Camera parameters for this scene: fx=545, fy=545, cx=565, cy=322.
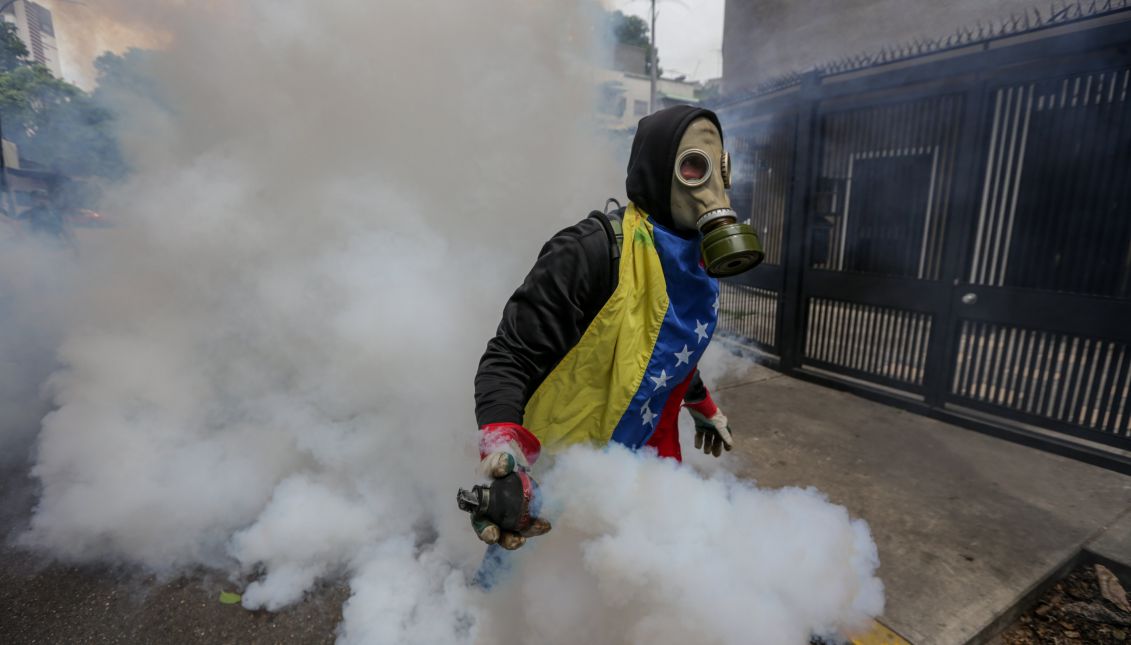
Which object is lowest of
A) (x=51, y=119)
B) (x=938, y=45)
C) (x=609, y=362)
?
(x=609, y=362)

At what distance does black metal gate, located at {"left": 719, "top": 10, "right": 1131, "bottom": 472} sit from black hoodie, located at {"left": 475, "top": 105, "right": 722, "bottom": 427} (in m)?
3.25

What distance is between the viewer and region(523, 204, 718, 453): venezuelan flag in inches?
57.0

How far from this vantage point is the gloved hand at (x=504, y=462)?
3.72 feet

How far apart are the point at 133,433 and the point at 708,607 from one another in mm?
3118

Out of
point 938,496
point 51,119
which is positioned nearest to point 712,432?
point 938,496

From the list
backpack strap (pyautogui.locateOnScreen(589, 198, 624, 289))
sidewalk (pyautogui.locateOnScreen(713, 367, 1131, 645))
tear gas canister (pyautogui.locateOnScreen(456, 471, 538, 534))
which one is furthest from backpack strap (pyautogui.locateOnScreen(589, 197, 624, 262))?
sidewalk (pyautogui.locateOnScreen(713, 367, 1131, 645))

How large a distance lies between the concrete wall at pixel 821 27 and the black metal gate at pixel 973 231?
2.22 meters

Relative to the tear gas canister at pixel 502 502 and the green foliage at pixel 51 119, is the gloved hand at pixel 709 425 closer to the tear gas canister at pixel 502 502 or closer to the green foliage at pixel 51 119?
the tear gas canister at pixel 502 502

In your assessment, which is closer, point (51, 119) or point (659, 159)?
point (659, 159)

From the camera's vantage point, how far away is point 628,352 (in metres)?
1.45

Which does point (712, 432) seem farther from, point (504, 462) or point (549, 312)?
point (504, 462)

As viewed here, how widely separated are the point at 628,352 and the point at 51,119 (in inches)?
271

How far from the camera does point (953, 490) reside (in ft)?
9.89

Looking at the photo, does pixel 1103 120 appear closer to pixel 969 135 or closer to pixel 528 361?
pixel 969 135
